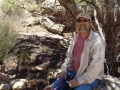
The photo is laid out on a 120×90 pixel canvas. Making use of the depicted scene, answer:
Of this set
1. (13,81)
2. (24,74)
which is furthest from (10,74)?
(13,81)

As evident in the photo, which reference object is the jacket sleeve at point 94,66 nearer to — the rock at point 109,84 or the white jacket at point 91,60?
the white jacket at point 91,60

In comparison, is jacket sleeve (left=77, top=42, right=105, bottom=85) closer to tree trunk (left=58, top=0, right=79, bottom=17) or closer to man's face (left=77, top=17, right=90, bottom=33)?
man's face (left=77, top=17, right=90, bottom=33)

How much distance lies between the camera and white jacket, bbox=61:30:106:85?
110 inches

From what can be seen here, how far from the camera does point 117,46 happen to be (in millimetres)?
4781

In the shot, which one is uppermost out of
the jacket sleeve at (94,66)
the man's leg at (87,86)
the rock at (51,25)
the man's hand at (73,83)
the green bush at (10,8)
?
the green bush at (10,8)

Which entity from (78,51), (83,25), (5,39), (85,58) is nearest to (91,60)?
(85,58)

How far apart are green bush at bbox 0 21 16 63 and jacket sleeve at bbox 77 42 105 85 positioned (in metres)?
2.57

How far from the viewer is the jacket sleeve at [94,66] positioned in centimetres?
279

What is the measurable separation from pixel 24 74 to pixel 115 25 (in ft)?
5.62

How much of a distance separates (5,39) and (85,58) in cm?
272

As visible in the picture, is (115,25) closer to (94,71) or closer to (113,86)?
(113,86)

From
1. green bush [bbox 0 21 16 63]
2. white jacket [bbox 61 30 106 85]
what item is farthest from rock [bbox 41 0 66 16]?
white jacket [bbox 61 30 106 85]

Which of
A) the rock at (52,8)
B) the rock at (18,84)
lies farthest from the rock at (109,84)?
the rock at (52,8)

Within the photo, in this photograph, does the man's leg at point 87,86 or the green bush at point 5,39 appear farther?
the green bush at point 5,39
